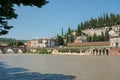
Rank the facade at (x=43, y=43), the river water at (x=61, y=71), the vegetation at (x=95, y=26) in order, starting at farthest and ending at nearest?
1. the facade at (x=43, y=43)
2. the vegetation at (x=95, y=26)
3. the river water at (x=61, y=71)

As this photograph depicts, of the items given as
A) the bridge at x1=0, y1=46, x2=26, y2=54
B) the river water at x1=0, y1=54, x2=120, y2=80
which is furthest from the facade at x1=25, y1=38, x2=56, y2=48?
the river water at x1=0, y1=54, x2=120, y2=80

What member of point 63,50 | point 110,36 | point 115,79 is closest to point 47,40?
point 63,50

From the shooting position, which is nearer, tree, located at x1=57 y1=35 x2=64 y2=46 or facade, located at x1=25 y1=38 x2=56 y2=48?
tree, located at x1=57 y1=35 x2=64 y2=46

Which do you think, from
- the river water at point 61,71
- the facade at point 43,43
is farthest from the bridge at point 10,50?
the river water at point 61,71

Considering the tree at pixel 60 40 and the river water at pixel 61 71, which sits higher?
the tree at pixel 60 40

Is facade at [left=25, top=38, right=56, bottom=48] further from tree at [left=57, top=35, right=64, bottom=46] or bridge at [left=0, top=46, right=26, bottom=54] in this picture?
tree at [left=57, top=35, right=64, bottom=46]

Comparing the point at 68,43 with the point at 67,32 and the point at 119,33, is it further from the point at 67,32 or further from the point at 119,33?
the point at 119,33

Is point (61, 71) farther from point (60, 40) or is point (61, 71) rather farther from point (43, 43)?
point (43, 43)

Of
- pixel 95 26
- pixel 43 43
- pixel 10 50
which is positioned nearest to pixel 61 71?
pixel 95 26

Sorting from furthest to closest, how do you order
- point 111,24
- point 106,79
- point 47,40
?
point 47,40, point 111,24, point 106,79

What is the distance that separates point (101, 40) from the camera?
82500 millimetres

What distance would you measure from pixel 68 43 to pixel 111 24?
14.1m

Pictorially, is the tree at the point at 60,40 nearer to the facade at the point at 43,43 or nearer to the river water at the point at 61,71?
the facade at the point at 43,43

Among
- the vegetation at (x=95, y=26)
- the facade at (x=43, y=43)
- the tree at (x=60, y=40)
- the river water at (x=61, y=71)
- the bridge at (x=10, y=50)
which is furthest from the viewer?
the facade at (x=43, y=43)
